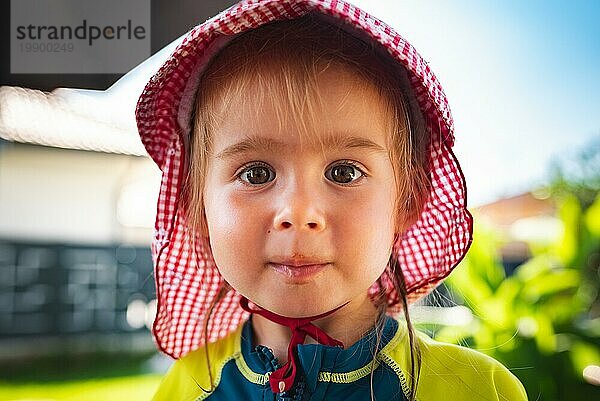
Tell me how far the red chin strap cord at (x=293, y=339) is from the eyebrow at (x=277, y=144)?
16 centimetres

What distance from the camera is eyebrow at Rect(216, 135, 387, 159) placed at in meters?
0.68

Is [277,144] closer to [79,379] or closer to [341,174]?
[341,174]

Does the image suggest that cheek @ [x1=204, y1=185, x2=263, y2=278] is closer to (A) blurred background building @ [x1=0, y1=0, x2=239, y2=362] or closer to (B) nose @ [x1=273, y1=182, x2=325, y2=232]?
(B) nose @ [x1=273, y1=182, x2=325, y2=232]

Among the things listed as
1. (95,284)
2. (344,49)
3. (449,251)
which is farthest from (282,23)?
(95,284)

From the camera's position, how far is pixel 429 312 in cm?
90

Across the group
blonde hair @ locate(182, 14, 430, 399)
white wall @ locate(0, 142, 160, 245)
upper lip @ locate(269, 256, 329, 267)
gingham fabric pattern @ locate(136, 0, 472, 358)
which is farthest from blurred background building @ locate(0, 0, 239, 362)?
upper lip @ locate(269, 256, 329, 267)

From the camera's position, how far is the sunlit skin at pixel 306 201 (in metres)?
0.67

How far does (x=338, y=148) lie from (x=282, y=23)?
0.14 meters

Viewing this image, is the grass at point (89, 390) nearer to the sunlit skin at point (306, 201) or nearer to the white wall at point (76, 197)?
the white wall at point (76, 197)

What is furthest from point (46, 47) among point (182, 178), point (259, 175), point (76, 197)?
point (259, 175)

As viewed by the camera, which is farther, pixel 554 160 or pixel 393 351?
pixel 554 160

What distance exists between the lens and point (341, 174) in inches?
27.4

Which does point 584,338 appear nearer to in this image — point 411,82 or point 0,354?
point 411,82

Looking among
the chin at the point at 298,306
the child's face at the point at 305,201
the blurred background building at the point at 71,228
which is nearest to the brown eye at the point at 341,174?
the child's face at the point at 305,201
